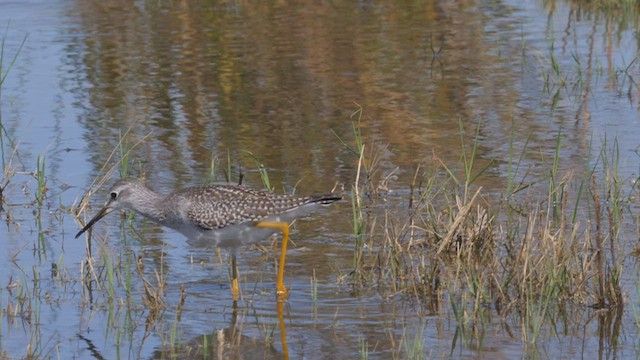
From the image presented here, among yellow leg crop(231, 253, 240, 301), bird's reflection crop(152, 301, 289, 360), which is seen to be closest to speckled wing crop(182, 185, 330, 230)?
yellow leg crop(231, 253, 240, 301)

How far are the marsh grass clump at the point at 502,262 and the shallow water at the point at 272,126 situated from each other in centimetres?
15

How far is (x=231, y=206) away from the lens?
810cm

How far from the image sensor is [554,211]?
8859 millimetres

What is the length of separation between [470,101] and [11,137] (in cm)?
437

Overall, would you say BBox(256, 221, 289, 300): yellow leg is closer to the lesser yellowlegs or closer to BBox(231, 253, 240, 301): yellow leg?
the lesser yellowlegs

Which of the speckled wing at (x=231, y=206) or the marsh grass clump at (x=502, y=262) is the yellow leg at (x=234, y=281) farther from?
the marsh grass clump at (x=502, y=262)

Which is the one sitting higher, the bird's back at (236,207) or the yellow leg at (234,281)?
the bird's back at (236,207)

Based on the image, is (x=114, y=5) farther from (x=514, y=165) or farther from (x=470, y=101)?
(x=514, y=165)

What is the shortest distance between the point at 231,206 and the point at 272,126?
12.7 ft

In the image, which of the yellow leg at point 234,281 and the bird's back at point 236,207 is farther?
the bird's back at point 236,207

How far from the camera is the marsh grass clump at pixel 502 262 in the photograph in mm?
7090

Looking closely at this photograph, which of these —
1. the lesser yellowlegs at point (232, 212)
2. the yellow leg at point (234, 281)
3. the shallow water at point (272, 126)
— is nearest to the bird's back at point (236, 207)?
the lesser yellowlegs at point (232, 212)

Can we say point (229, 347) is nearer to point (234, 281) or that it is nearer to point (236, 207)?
point (234, 281)

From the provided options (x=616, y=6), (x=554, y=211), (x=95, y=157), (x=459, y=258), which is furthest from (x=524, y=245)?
(x=616, y=6)
